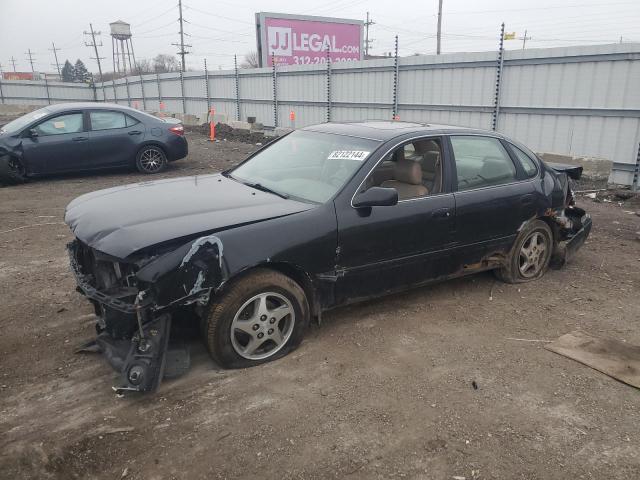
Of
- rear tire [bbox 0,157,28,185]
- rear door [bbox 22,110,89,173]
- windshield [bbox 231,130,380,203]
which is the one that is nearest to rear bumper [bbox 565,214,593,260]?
windshield [bbox 231,130,380,203]

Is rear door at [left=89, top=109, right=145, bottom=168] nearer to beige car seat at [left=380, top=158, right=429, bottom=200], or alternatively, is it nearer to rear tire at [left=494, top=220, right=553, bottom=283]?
beige car seat at [left=380, top=158, right=429, bottom=200]

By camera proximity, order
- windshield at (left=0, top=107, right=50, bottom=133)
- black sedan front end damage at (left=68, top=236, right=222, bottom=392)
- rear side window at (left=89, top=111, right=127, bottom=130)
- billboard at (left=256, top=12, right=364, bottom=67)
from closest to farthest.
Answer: black sedan front end damage at (left=68, top=236, right=222, bottom=392), windshield at (left=0, top=107, right=50, bottom=133), rear side window at (left=89, top=111, right=127, bottom=130), billboard at (left=256, top=12, right=364, bottom=67)

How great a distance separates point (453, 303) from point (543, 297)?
3.18ft

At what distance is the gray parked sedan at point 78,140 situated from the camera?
9.70m

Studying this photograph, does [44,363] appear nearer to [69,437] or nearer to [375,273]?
[69,437]

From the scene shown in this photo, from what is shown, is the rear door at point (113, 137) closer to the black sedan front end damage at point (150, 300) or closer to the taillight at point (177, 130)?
the taillight at point (177, 130)

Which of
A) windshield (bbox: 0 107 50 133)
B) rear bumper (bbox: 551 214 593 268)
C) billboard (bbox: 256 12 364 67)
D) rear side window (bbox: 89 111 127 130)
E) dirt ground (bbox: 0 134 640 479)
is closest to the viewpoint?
dirt ground (bbox: 0 134 640 479)

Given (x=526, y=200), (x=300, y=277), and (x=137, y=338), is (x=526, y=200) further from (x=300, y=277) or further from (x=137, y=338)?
(x=137, y=338)

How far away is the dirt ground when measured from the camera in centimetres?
269

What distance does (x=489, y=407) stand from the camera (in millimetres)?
3205

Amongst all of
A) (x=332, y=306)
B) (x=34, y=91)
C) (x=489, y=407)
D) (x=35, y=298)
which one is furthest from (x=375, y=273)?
(x=34, y=91)

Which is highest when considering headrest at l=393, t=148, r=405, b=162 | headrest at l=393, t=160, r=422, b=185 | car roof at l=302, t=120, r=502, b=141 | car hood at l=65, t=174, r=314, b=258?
car roof at l=302, t=120, r=502, b=141

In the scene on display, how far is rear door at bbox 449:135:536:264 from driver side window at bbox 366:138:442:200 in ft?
0.67

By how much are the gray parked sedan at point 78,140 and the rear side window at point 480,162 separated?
8.04 m
